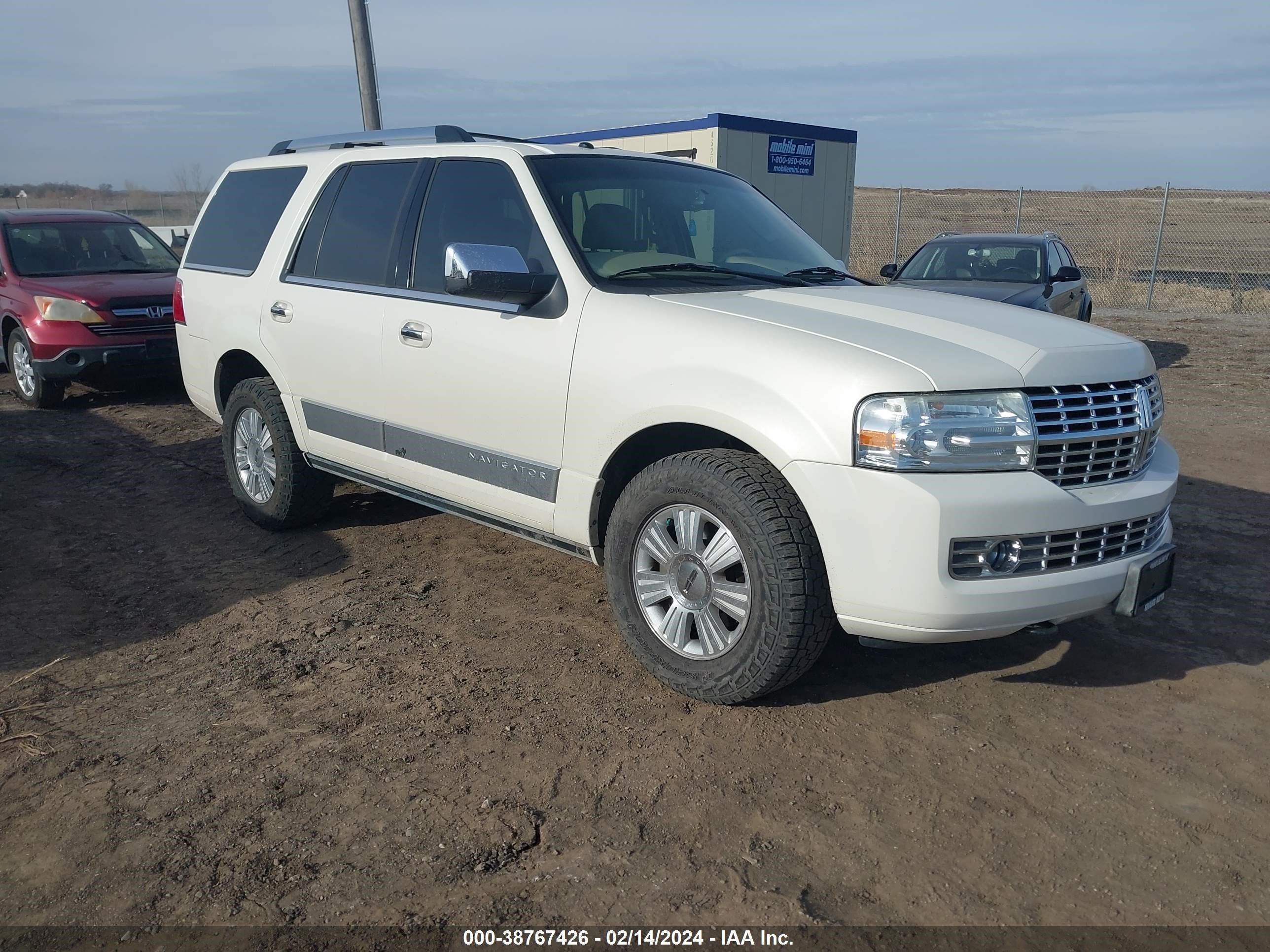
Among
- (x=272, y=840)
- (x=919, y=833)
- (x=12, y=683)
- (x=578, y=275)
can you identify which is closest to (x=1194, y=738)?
(x=919, y=833)

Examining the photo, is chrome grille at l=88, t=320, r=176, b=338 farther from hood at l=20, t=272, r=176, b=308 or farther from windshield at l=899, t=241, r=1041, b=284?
windshield at l=899, t=241, r=1041, b=284

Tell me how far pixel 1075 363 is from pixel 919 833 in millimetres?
1635

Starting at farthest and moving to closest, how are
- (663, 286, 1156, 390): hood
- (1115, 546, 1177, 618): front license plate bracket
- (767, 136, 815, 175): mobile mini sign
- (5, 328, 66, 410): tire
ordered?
1. (767, 136, 815, 175): mobile mini sign
2. (5, 328, 66, 410): tire
3. (1115, 546, 1177, 618): front license plate bracket
4. (663, 286, 1156, 390): hood

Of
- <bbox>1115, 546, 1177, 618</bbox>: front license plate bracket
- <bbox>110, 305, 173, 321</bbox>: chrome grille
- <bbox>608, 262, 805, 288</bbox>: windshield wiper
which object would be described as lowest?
<bbox>1115, 546, 1177, 618</bbox>: front license plate bracket

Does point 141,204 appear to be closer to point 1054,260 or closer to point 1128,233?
point 1128,233

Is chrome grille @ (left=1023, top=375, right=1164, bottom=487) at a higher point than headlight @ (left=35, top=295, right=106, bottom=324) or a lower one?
higher

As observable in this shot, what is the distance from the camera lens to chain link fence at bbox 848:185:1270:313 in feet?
68.1

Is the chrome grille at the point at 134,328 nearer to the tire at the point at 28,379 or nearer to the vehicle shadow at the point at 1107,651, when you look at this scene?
the tire at the point at 28,379

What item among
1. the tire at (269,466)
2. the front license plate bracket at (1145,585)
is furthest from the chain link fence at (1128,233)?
the tire at (269,466)

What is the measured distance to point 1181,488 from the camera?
257 inches

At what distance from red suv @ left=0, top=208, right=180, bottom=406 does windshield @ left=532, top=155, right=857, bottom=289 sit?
18.6ft

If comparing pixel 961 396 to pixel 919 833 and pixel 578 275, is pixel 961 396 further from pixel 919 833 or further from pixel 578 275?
pixel 578 275

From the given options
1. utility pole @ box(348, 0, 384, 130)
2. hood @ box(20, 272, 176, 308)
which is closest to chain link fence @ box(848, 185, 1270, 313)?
utility pole @ box(348, 0, 384, 130)

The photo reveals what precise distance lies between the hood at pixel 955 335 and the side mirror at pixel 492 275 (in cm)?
54
